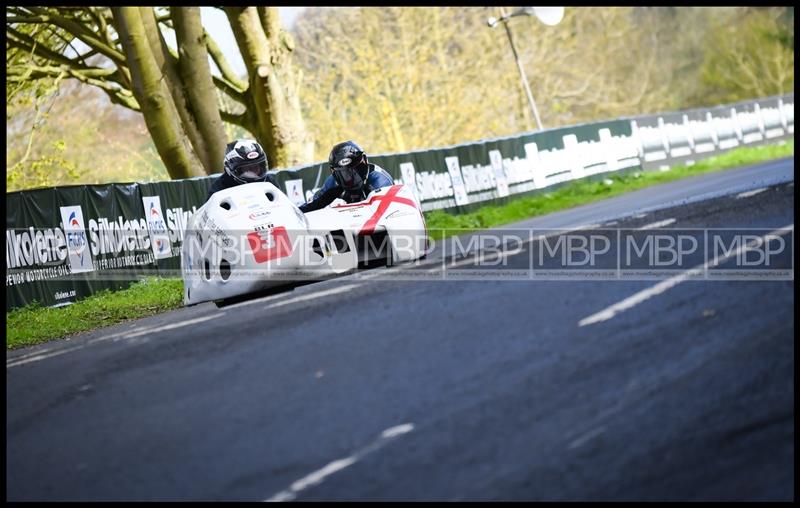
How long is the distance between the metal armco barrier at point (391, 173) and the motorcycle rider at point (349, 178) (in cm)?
599

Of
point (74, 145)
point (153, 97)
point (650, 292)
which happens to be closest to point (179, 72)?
point (153, 97)

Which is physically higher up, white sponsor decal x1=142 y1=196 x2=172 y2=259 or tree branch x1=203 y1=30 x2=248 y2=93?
tree branch x1=203 y1=30 x2=248 y2=93

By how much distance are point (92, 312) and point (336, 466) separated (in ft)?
32.6

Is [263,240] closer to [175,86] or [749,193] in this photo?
[749,193]

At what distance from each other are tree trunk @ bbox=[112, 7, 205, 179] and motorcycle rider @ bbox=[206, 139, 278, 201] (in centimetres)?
1357

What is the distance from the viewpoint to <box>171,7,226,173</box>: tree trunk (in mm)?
25422

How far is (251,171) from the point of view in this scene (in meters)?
11.4

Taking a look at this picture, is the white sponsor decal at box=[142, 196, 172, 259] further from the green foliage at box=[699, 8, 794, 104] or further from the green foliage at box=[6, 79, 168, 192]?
the green foliage at box=[699, 8, 794, 104]

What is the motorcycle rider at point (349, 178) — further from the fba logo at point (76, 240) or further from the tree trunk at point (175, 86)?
the tree trunk at point (175, 86)

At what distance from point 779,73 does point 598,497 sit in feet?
226

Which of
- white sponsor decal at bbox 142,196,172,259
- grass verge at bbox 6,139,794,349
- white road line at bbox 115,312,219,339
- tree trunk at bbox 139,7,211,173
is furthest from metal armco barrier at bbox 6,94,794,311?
white road line at bbox 115,312,219,339

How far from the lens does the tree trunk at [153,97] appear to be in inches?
950

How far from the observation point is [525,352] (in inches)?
287

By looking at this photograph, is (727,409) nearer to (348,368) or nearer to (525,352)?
(525,352)
